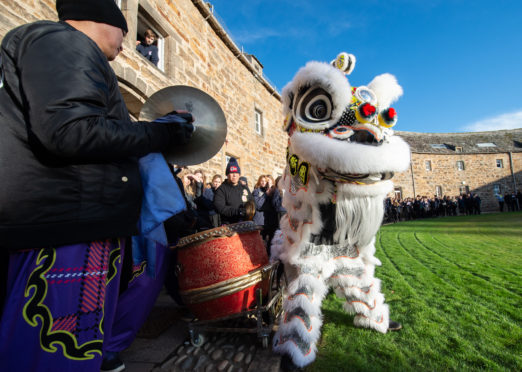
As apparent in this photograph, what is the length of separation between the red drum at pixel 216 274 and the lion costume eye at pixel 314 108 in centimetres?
93

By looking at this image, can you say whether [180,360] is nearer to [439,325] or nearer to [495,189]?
[439,325]

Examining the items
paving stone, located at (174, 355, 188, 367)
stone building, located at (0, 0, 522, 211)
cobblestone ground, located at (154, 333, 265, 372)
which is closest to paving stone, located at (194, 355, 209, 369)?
cobblestone ground, located at (154, 333, 265, 372)

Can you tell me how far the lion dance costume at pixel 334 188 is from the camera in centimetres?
171

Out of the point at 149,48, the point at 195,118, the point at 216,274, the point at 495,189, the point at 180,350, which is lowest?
the point at 180,350

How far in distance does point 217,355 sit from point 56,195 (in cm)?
153

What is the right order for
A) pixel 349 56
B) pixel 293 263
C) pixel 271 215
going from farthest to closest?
pixel 271 215 → pixel 349 56 → pixel 293 263

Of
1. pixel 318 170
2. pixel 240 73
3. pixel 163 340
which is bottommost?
pixel 163 340

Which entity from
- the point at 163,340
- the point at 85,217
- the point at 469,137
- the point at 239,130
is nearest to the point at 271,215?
the point at 163,340

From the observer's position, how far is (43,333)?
897mm

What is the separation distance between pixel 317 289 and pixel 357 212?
574 millimetres

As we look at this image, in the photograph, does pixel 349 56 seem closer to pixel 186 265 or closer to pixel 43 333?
pixel 186 265

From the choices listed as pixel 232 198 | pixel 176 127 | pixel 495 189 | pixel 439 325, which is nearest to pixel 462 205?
pixel 495 189

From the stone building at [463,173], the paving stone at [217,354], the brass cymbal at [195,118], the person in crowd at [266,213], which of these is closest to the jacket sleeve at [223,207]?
the person in crowd at [266,213]

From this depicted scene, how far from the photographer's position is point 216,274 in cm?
190
